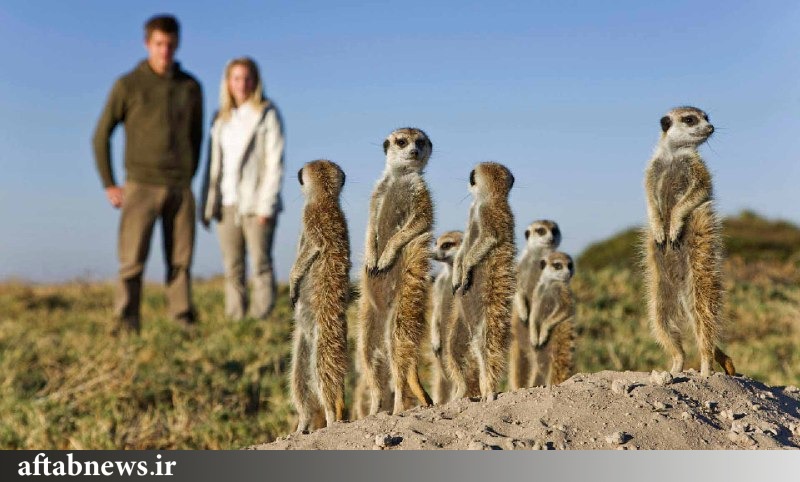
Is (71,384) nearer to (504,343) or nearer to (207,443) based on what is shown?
(207,443)

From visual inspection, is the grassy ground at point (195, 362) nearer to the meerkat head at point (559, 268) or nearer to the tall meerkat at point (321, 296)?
the meerkat head at point (559, 268)

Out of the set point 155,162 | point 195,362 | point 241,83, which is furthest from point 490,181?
point 155,162

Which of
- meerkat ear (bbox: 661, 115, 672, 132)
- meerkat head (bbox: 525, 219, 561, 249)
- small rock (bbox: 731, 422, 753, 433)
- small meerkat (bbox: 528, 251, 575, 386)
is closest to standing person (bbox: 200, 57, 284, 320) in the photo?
meerkat head (bbox: 525, 219, 561, 249)

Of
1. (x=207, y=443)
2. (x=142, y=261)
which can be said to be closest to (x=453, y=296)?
(x=207, y=443)

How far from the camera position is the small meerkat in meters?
7.27

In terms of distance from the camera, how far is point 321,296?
5.39 meters

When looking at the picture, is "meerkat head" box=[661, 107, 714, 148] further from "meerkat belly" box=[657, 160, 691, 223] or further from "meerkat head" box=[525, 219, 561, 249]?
"meerkat head" box=[525, 219, 561, 249]

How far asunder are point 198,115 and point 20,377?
5268 mm

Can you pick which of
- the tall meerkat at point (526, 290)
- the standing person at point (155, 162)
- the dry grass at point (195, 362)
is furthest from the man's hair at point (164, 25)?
the tall meerkat at point (526, 290)

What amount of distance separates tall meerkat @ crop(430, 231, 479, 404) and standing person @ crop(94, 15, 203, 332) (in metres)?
8.41

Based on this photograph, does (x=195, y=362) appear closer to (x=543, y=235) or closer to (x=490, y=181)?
(x=543, y=235)

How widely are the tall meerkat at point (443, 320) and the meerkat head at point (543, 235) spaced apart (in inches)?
51.3

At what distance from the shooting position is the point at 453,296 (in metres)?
5.97

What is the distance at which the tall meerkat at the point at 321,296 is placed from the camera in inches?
212
